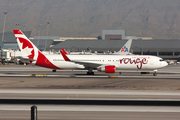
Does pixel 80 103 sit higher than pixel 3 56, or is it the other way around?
pixel 3 56

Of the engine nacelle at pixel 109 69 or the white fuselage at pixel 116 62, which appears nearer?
the engine nacelle at pixel 109 69

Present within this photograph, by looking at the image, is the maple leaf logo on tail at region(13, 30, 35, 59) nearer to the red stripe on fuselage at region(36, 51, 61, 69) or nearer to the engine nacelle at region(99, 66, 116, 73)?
the red stripe on fuselage at region(36, 51, 61, 69)

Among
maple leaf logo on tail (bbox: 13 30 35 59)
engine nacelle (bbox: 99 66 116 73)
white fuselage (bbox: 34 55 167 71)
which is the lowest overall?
engine nacelle (bbox: 99 66 116 73)

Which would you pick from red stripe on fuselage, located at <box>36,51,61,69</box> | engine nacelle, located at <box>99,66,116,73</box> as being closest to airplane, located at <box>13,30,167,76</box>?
red stripe on fuselage, located at <box>36,51,61,69</box>

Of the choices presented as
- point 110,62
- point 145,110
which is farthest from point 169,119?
point 110,62

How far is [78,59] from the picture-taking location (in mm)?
51406

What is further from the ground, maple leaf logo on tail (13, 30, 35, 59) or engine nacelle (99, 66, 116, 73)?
maple leaf logo on tail (13, 30, 35, 59)

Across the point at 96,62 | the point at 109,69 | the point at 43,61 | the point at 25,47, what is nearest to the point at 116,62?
the point at 109,69

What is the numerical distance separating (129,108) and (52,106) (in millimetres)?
5408

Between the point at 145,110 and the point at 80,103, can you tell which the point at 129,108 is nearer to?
the point at 145,110

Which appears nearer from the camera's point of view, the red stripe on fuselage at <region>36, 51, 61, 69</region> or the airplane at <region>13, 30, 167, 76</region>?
the airplane at <region>13, 30, 167, 76</region>

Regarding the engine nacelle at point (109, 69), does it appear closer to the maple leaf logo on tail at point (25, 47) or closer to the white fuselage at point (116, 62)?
the white fuselage at point (116, 62)

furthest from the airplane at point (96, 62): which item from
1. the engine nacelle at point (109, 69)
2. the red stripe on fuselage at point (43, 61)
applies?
the engine nacelle at point (109, 69)

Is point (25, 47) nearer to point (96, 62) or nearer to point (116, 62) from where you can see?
point (96, 62)
